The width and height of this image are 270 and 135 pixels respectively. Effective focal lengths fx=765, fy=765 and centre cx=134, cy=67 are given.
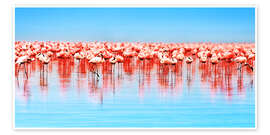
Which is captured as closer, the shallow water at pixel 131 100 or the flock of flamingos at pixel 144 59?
the shallow water at pixel 131 100

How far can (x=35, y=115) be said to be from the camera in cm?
838

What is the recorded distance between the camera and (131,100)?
8.60 m

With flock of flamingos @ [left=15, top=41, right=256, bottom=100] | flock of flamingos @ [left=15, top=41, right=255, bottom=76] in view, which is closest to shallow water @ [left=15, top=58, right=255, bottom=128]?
flock of flamingos @ [left=15, top=41, right=256, bottom=100]

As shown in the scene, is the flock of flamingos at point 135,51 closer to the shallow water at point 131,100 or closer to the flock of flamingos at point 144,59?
the flock of flamingos at point 144,59

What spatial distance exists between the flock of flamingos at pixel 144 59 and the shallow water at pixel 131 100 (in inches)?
2.2

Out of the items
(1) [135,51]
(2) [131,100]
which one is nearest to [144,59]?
(1) [135,51]

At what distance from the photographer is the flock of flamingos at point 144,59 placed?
9250 millimetres

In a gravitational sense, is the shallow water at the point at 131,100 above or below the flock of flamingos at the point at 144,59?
below

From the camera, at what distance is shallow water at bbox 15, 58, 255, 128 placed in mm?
8367

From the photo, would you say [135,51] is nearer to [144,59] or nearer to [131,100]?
[144,59]

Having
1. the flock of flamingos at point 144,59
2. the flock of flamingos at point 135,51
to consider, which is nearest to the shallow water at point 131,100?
the flock of flamingos at point 144,59

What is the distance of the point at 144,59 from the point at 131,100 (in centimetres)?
255

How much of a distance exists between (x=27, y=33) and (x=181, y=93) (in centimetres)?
190
